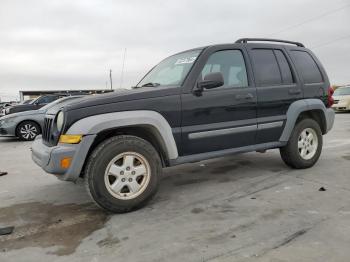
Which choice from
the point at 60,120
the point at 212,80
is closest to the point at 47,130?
the point at 60,120

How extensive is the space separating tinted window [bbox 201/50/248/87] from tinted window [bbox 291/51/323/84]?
44.9 inches

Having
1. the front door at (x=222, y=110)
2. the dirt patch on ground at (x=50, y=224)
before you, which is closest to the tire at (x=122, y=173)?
the dirt patch on ground at (x=50, y=224)

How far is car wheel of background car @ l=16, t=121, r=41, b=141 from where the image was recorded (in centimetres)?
1223

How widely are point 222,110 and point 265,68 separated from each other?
1.12 m

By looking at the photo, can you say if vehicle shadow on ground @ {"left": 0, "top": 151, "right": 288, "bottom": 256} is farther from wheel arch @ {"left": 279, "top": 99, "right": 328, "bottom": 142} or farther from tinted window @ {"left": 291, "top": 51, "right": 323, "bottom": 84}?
tinted window @ {"left": 291, "top": 51, "right": 323, "bottom": 84}

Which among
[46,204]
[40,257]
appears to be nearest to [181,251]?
[40,257]

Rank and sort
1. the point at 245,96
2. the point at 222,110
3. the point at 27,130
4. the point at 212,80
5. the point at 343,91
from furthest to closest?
the point at 343,91 < the point at 27,130 < the point at 245,96 < the point at 222,110 < the point at 212,80

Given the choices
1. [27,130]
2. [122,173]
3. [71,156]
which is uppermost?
[71,156]

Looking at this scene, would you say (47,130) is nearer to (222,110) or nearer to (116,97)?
(116,97)

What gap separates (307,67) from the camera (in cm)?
588

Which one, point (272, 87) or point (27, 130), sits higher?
point (272, 87)

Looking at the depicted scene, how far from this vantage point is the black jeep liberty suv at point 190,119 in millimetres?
3943

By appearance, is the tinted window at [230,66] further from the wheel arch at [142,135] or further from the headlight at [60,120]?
the headlight at [60,120]

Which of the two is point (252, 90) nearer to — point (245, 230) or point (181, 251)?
point (245, 230)
